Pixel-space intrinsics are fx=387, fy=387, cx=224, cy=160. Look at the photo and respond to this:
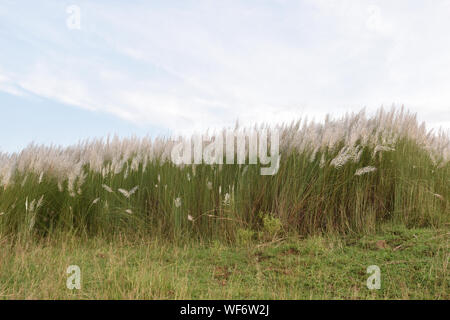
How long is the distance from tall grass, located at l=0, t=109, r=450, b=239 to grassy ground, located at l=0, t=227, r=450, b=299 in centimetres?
32

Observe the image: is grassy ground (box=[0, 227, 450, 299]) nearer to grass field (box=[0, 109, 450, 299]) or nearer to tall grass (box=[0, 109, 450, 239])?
grass field (box=[0, 109, 450, 299])

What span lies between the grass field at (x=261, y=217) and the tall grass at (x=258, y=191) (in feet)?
0.06

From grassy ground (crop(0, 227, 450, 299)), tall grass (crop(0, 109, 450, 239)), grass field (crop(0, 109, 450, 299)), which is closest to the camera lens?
grassy ground (crop(0, 227, 450, 299))

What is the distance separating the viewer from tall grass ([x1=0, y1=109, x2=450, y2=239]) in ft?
15.5

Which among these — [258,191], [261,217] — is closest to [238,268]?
[261,217]

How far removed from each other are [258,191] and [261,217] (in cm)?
36

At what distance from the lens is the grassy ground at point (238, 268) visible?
3113 millimetres

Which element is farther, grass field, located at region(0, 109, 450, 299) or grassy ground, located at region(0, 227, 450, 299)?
grass field, located at region(0, 109, 450, 299)

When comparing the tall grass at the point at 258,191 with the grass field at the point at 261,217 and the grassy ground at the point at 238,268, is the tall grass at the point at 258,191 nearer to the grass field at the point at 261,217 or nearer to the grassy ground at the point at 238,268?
the grass field at the point at 261,217

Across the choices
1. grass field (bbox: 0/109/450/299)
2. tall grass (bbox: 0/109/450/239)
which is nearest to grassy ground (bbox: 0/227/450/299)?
grass field (bbox: 0/109/450/299)

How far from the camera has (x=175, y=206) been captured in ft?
15.6

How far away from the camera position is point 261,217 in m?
4.58

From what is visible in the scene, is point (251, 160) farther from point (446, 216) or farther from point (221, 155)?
point (446, 216)

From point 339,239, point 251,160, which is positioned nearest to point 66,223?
point 251,160
